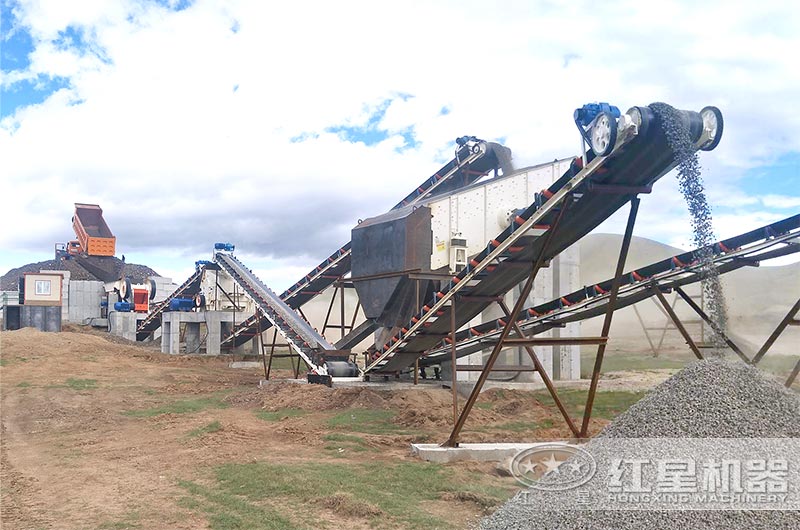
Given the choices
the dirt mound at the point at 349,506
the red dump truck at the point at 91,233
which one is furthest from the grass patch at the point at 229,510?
the red dump truck at the point at 91,233

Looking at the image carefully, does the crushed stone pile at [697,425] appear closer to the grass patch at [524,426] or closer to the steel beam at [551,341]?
the steel beam at [551,341]

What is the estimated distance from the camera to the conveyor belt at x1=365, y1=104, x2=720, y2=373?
7.36 m

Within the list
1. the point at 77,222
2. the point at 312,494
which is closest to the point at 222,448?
the point at 312,494

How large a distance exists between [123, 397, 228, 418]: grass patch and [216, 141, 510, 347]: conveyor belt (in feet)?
27.0

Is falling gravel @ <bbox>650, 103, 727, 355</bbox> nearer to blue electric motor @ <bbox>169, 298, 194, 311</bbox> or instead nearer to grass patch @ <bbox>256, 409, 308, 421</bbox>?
grass patch @ <bbox>256, 409, 308, 421</bbox>

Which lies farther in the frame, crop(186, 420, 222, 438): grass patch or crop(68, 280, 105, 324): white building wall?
crop(68, 280, 105, 324): white building wall

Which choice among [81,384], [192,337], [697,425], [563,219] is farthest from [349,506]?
[192,337]

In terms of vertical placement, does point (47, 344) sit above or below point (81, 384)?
above

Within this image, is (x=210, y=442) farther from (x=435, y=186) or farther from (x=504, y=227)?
(x=435, y=186)

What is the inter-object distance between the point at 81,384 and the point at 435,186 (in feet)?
44.1

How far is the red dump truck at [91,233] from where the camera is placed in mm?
38844

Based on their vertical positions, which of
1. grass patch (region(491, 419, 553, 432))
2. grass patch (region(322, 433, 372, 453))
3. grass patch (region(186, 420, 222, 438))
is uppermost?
grass patch (region(186, 420, 222, 438))

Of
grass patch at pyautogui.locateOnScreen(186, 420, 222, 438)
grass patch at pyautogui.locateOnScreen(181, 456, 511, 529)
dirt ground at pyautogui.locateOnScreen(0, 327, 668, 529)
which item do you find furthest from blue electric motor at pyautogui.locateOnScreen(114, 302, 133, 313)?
grass patch at pyautogui.locateOnScreen(181, 456, 511, 529)

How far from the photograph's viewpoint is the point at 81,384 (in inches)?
706
